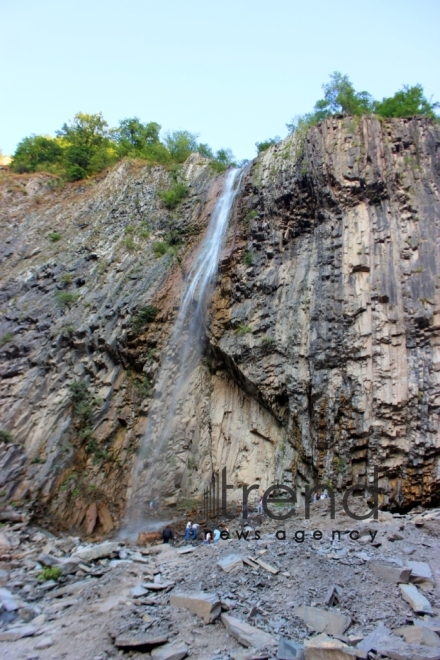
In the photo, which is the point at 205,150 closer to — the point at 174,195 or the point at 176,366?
→ the point at 174,195

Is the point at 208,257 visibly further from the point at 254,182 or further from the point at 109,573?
the point at 109,573

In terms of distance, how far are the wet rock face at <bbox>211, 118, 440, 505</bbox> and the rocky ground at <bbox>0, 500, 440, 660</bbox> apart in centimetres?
208

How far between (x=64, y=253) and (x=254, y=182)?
901cm

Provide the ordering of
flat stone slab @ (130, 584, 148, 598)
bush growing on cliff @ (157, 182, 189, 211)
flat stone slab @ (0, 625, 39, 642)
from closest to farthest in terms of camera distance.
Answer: flat stone slab @ (0, 625, 39, 642) < flat stone slab @ (130, 584, 148, 598) < bush growing on cliff @ (157, 182, 189, 211)

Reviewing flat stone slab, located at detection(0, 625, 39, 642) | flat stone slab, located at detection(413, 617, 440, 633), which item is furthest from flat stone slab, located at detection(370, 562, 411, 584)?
flat stone slab, located at detection(0, 625, 39, 642)

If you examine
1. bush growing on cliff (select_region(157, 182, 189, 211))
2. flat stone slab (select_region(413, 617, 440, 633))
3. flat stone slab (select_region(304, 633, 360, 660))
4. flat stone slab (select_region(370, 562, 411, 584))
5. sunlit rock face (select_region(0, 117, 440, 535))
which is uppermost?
bush growing on cliff (select_region(157, 182, 189, 211))

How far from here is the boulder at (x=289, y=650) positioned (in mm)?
5202

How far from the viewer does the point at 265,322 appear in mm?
14797

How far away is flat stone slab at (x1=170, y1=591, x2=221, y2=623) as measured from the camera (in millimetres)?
6402

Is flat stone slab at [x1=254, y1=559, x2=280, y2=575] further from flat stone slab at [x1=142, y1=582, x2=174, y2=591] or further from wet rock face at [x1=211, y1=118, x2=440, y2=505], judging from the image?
wet rock face at [x1=211, y1=118, x2=440, y2=505]

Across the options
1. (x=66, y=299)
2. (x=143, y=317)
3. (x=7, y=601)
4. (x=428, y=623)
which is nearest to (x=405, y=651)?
(x=428, y=623)

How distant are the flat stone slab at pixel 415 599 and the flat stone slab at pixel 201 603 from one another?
2784 millimetres

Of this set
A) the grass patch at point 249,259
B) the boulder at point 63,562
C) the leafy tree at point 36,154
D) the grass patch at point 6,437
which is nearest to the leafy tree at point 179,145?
the leafy tree at point 36,154

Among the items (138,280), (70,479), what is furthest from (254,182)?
(70,479)
